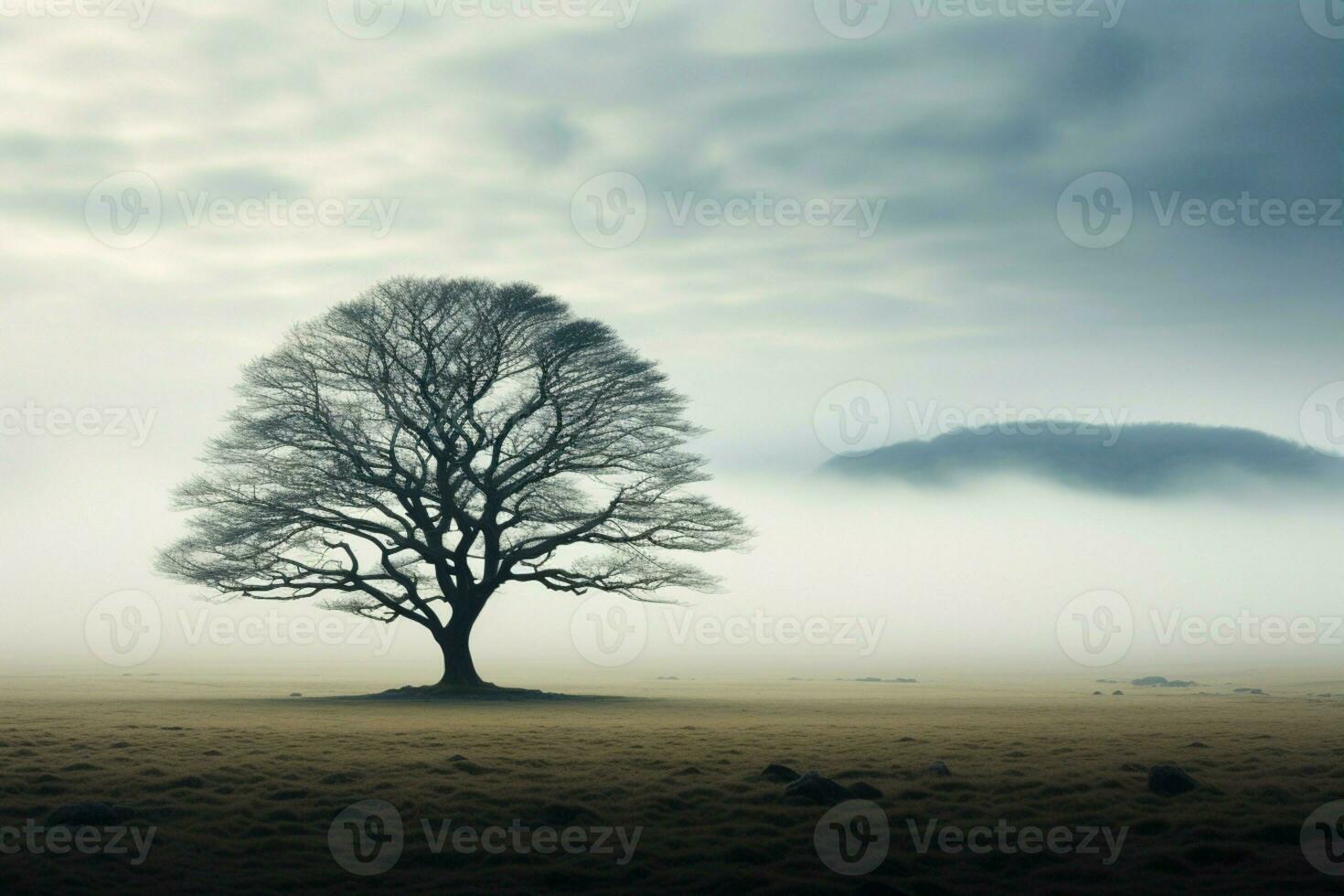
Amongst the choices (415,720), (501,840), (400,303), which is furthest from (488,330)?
(501,840)

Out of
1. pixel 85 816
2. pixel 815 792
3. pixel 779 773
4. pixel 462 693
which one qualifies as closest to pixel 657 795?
pixel 779 773

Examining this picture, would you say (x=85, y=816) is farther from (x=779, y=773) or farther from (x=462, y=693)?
(x=462, y=693)

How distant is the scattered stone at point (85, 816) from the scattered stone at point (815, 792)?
9479 millimetres

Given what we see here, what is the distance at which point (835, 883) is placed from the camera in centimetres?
1372

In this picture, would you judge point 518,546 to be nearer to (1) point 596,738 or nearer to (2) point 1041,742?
(1) point 596,738

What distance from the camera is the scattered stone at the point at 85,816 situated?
15883mm

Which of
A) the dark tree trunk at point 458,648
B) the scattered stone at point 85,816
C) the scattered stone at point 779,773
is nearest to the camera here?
the scattered stone at point 85,816

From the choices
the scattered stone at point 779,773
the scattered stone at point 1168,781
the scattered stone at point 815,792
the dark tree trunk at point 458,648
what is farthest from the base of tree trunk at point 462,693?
the scattered stone at point 1168,781

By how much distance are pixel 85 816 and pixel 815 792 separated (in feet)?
33.7

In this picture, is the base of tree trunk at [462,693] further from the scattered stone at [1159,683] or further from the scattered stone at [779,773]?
the scattered stone at [1159,683]

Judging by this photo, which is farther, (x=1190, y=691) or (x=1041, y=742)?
(x=1190, y=691)

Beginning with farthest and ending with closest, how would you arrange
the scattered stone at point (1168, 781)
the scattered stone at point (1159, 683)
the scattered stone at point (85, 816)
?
the scattered stone at point (1159, 683), the scattered stone at point (1168, 781), the scattered stone at point (85, 816)

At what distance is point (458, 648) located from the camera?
137 feet

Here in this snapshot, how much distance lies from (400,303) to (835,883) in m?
30.6
